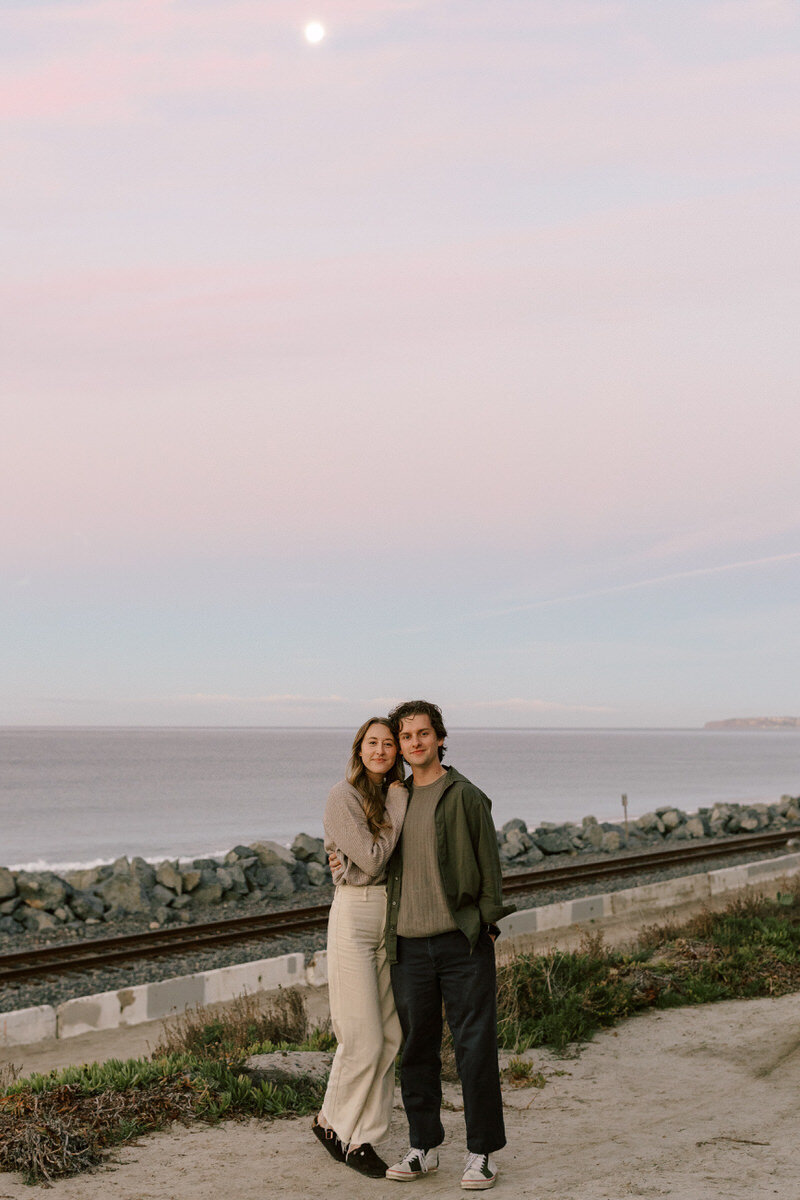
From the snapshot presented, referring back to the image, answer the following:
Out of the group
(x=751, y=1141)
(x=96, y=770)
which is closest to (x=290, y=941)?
(x=751, y=1141)

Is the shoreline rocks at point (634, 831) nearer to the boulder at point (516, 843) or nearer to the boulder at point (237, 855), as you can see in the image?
the boulder at point (516, 843)

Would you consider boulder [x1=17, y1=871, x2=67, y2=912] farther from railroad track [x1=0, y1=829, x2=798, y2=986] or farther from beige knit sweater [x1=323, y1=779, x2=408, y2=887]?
beige knit sweater [x1=323, y1=779, x2=408, y2=887]

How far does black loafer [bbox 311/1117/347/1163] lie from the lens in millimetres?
5223

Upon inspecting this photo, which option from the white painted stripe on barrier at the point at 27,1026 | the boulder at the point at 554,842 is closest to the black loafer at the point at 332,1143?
the white painted stripe on barrier at the point at 27,1026

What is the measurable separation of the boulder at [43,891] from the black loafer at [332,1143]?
42.1ft

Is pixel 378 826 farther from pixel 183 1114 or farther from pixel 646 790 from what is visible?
pixel 646 790

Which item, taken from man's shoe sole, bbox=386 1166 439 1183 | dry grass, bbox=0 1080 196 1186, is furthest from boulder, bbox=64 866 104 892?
man's shoe sole, bbox=386 1166 439 1183

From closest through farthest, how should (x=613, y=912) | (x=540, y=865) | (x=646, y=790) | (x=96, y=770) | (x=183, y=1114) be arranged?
1. (x=183, y=1114)
2. (x=613, y=912)
3. (x=540, y=865)
4. (x=646, y=790)
5. (x=96, y=770)

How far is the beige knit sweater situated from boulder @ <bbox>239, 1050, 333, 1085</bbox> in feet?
6.63

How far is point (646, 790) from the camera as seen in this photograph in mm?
85000

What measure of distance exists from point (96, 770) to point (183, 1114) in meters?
105

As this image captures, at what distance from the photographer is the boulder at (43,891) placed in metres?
16.9

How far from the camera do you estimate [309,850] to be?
21.3m

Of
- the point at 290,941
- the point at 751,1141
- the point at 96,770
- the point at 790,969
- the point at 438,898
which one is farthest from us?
the point at 96,770
